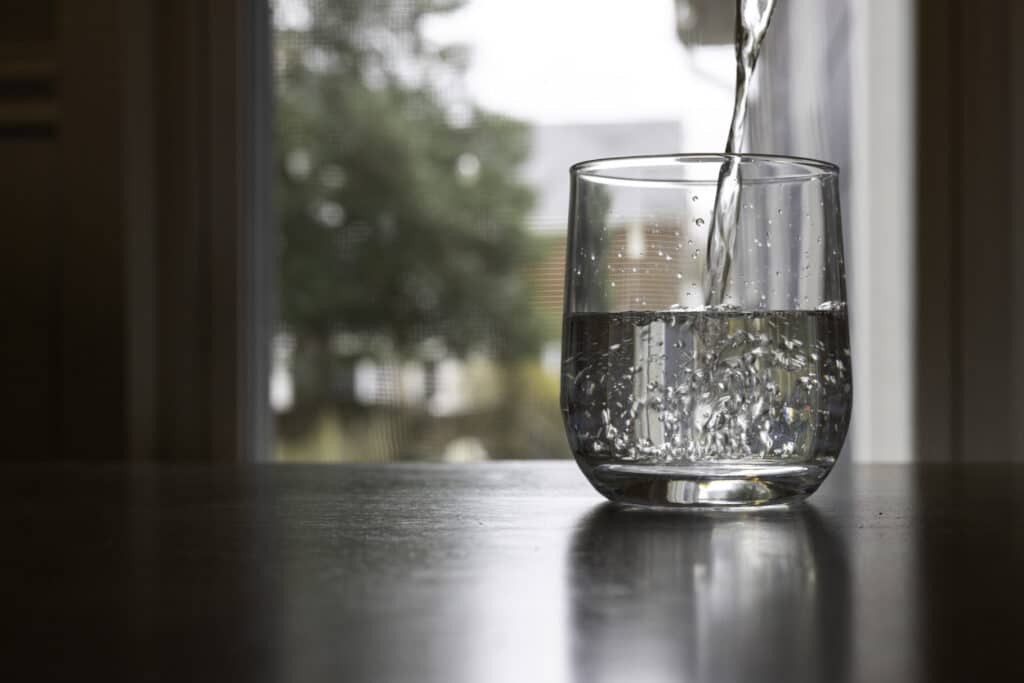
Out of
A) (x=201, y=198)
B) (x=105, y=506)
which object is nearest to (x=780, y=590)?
(x=105, y=506)

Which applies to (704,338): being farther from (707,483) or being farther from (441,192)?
(441,192)

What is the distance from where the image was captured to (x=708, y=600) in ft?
1.07

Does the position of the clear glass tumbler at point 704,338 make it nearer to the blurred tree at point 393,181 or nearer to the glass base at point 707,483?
the glass base at point 707,483

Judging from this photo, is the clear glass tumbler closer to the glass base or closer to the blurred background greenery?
the glass base

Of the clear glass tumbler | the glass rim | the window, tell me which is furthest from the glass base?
the window

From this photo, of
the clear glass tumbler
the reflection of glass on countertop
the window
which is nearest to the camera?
the reflection of glass on countertop

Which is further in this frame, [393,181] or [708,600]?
[393,181]

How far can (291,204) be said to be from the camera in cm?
209

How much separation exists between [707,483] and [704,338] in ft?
0.22

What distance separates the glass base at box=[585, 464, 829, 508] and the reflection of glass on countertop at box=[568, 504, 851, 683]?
0.03m

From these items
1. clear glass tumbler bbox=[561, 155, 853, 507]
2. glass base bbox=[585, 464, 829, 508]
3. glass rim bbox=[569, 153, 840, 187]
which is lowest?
glass base bbox=[585, 464, 829, 508]

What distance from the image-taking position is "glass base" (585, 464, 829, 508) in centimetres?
53

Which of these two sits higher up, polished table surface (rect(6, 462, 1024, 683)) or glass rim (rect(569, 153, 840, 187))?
glass rim (rect(569, 153, 840, 187))

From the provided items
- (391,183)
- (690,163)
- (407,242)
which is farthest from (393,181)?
(690,163)
